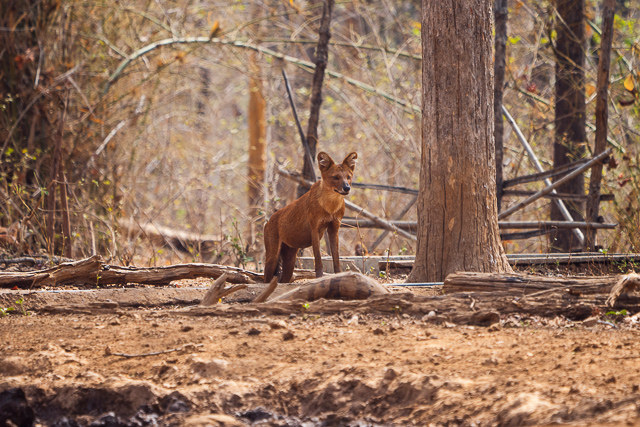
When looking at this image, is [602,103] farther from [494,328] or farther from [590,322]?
[494,328]

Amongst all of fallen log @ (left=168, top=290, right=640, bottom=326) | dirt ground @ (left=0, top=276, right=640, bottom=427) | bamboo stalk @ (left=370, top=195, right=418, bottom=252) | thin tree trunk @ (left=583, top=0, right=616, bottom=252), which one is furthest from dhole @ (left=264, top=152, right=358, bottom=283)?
thin tree trunk @ (left=583, top=0, right=616, bottom=252)

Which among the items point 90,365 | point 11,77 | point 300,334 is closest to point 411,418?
point 300,334

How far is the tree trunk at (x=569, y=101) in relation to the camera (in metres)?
9.77

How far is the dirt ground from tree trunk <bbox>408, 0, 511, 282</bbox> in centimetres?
136

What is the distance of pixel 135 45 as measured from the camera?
35.9ft

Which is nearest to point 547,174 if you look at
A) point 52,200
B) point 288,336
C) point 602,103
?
point 602,103

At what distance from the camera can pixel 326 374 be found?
11.4 feet

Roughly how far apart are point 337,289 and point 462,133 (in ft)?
5.90

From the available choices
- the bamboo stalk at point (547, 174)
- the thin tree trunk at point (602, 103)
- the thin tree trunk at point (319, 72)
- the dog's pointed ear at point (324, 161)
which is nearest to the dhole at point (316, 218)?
the dog's pointed ear at point (324, 161)

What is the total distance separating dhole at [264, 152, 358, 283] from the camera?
5.43m

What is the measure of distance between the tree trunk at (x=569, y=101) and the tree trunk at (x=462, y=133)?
4.56 m

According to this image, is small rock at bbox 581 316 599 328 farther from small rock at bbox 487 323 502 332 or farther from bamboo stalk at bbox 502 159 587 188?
bamboo stalk at bbox 502 159 587 188

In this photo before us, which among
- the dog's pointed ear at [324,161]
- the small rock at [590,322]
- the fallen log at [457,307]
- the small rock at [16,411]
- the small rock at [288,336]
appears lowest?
the small rock at [16,411]

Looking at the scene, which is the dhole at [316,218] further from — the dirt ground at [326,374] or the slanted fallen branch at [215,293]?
the dirt ground at [326,374]
